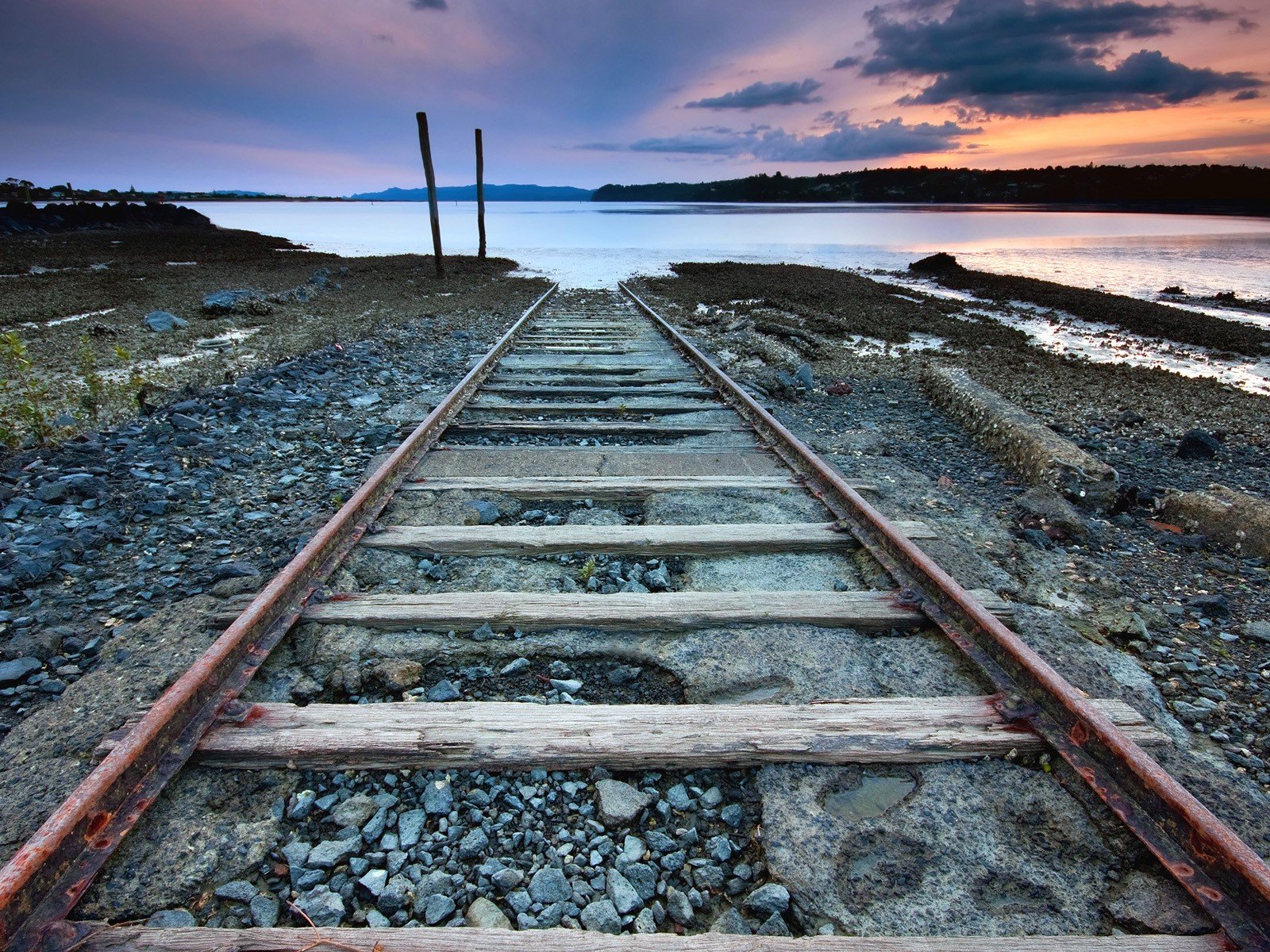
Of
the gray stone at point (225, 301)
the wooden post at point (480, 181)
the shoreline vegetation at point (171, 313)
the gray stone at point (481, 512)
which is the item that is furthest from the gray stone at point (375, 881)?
the wooden post at point (480, 181)

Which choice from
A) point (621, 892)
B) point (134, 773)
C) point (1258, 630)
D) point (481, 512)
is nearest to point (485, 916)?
point (621, 892)

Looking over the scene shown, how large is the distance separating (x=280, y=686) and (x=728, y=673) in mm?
1428

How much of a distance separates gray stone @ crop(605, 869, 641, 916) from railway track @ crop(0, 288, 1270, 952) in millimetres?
47

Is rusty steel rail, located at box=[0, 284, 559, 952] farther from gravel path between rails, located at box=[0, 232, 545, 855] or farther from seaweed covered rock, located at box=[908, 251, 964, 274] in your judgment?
seaweed covered rock, located at box=[908, 251, 964, 274]

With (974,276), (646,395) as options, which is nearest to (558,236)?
(974,276)

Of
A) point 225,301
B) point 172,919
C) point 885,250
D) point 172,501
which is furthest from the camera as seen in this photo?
point 885,250

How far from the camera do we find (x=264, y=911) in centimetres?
147

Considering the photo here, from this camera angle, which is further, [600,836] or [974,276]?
[974,276]

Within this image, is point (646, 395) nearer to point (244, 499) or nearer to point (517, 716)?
point (244, 499)

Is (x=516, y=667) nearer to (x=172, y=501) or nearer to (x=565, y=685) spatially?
(x=565, y=685)

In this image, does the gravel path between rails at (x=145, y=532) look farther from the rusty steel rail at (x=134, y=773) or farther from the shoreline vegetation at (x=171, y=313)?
the shoreline vegetation at (x=171, y=313)

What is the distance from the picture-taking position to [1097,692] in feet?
7.75

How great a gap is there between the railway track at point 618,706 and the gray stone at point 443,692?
0.16 m

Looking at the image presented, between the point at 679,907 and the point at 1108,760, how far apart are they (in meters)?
1.18
